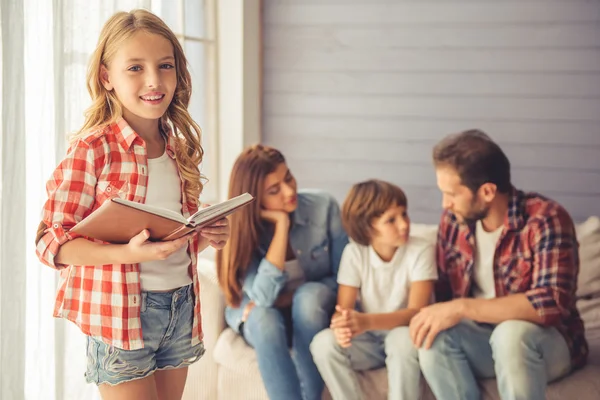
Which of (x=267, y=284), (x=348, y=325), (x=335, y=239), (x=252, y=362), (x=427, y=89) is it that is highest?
(x=427, y=89)

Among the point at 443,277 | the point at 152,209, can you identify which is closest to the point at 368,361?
the point at 443,277

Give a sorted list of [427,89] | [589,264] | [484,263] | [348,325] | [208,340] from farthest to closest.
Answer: [427,89]
[589,264]
[208,340]
[484,263]
[348,325]

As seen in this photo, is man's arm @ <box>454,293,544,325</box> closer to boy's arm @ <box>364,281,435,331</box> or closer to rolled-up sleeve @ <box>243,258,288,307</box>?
boy's arm @ <box>364,281,435,331</box>

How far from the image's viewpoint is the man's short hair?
2.25 meters

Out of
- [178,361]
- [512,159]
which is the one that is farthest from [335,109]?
[178,361]

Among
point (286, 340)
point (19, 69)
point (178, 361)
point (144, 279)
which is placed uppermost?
point (19, 69)

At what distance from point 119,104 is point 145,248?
1.09 ft

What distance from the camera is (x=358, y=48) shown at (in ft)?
10.9

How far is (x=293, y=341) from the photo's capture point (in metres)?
2.34

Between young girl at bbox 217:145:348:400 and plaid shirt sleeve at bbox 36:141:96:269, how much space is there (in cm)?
101

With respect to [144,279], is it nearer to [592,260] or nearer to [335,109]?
[592,260]

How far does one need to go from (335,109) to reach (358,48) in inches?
11.8

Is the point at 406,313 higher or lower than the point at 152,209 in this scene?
lower

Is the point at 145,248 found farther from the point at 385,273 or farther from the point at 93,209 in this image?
the point at 385,273
